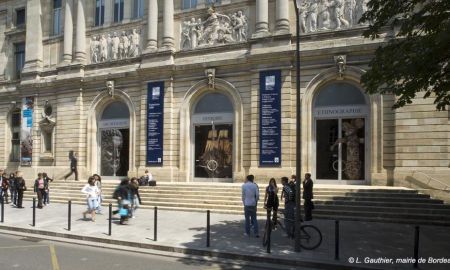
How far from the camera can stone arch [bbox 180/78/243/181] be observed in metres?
22.8

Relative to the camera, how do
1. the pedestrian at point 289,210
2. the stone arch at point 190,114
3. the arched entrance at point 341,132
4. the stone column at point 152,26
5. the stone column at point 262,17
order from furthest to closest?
the stone column at point 152,26, the stone arch at point 190,114, the stone column at point 262,17, the arched entrance at point 341,132, the pedestrian at point 289,210

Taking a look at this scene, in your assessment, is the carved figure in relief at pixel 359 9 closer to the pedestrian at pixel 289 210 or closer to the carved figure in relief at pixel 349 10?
the carved figure in relief at pixel 349 10

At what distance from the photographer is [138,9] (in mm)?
26812

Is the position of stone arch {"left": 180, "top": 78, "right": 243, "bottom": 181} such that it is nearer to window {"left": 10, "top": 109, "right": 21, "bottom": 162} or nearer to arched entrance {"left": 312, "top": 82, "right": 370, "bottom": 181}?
arched entrance {"left": 312, "top": 82, "right": 370, "bottom": 181}

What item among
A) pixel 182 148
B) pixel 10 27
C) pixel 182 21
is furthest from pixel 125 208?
pixel 10 27

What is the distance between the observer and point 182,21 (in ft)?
82.7

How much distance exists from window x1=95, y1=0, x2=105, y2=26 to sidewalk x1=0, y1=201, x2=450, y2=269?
14.9 meters

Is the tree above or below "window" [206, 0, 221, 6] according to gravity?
below

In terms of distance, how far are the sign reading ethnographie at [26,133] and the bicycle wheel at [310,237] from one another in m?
23.8

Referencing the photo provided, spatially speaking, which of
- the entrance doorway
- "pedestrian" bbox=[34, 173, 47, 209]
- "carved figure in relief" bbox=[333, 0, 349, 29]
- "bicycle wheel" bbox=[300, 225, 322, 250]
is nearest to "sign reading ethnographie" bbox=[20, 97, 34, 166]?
the entrance doorway

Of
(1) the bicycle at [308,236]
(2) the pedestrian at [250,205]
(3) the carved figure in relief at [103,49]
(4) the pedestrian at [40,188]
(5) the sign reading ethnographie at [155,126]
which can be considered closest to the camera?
(1) the bicycle at [308,236]

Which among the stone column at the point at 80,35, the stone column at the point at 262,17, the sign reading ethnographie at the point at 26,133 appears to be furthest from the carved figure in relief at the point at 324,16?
the sign reading ethnographie at the point at 26,133

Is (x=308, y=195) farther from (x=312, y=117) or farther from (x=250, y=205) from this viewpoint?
(x=312, y=117)

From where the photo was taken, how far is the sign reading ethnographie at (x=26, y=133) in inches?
1167
